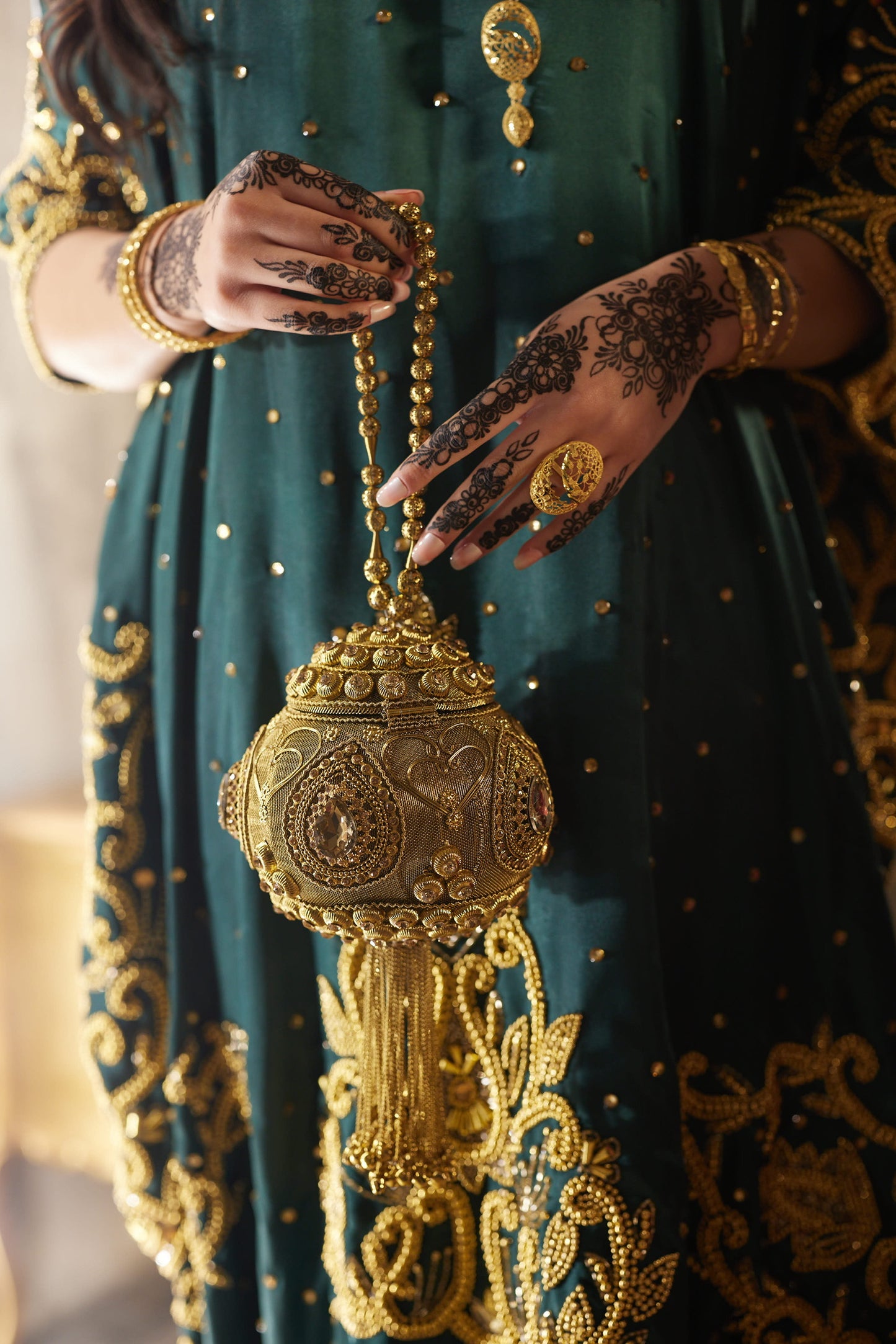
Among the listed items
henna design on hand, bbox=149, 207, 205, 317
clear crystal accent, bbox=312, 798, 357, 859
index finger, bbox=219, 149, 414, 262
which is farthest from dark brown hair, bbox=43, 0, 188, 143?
clear crystal accent, bbox=312, 798, 357, 859

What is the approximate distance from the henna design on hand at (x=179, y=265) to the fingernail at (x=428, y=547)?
194 mm

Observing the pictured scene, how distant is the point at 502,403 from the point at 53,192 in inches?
17.7

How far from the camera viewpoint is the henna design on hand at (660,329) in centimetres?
55

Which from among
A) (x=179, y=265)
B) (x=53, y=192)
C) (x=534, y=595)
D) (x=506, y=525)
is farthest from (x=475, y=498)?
(x=53, y=192)

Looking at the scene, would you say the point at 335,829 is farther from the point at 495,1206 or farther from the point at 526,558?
the point at 495,1206

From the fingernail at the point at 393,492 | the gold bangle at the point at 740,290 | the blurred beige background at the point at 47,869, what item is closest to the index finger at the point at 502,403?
the fingernail at the point at 393,492

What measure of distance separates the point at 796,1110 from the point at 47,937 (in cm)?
94

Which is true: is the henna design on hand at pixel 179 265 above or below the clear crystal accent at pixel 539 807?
above

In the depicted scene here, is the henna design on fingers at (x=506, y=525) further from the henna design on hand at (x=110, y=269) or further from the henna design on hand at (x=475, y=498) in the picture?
the henna design on hand at (x=110, y=269)

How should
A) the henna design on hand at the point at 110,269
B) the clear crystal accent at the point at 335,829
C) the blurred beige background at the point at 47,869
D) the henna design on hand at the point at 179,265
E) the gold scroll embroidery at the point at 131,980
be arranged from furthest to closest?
1. the blurred beige background at the point at 47,869
2. the gold scroll embroidery at the point at 131,980
3. the henna design on hand at the point at 110,269
4. the henna design on hand at the point at 179,265
5. the clear crystal accent at the point at 335,829

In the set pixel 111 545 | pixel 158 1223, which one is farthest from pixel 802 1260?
pixel 111 545

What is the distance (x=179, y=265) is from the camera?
60cm

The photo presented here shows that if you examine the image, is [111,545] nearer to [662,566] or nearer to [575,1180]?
[662,566]

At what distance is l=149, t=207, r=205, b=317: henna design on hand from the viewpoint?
57 centimetres
